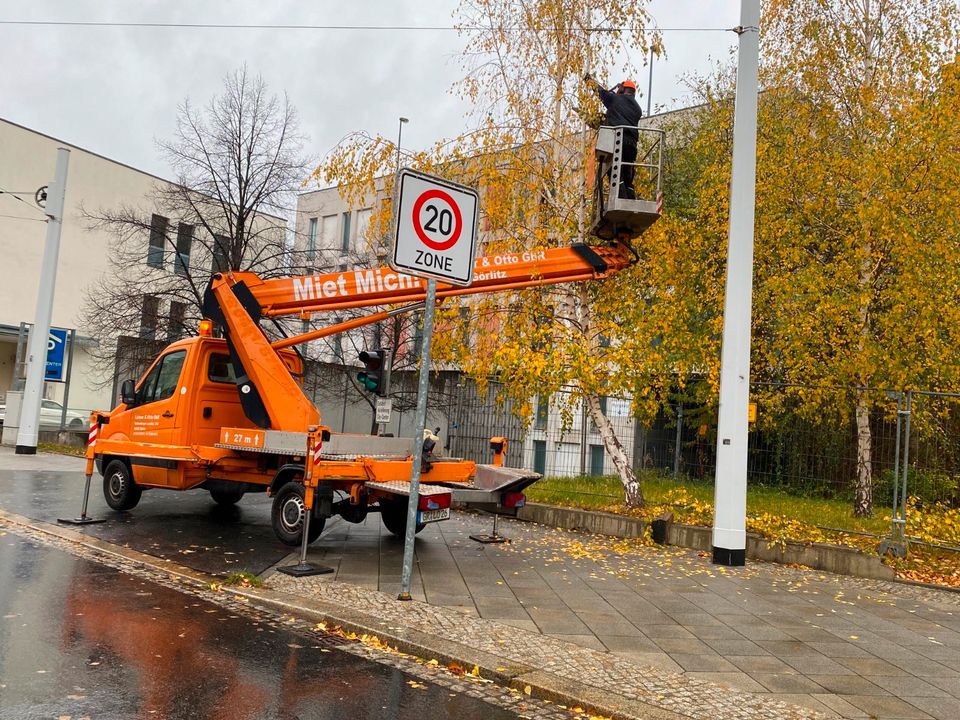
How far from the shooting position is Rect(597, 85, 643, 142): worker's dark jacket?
9406mm

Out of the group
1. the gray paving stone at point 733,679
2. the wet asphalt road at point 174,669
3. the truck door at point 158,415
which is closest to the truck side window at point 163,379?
the truck door at point 158,415

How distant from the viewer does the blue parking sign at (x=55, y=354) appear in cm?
2169

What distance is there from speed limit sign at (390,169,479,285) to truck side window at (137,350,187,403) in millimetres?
5614

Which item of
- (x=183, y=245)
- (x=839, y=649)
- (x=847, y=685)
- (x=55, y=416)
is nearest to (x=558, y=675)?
(x=847, y=685)

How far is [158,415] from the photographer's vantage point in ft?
35.8

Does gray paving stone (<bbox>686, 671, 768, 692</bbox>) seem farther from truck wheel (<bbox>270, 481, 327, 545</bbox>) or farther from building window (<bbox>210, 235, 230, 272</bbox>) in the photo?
building window (<bbox>210, 235, 230, 272</bbox>)

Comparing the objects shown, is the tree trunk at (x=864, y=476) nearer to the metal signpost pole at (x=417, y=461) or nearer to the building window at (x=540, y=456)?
the building window at (x=540, y=456)

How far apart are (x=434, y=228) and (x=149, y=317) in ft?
49.5

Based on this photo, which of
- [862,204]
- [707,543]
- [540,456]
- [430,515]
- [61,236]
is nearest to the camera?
[430,515]

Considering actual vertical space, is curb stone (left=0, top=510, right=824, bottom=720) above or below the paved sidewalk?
below

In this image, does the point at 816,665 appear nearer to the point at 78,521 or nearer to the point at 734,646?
the point at 734,646

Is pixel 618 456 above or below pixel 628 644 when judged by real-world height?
above

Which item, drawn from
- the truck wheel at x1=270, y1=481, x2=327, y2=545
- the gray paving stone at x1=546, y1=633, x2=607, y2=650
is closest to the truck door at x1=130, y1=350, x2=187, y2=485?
the truck wheel at x1=270, y1=481, x2=327, y2=545

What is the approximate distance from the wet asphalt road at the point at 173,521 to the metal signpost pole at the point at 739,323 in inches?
205
